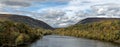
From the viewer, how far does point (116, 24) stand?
19788cm

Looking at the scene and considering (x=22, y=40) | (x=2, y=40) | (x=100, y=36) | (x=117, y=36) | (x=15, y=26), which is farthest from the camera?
(x=100, y=36)

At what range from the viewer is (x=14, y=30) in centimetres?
11931

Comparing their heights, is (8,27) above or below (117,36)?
above

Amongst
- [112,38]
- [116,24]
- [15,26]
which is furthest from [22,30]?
[116,24]

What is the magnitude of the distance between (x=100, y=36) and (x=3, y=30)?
306 ft

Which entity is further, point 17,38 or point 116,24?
point 116,24

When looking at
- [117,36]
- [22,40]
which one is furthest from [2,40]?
[117,36]

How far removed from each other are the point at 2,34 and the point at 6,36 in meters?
1.98

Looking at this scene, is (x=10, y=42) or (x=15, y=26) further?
(x=15, y=26)

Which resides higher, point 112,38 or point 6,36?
point 6,36

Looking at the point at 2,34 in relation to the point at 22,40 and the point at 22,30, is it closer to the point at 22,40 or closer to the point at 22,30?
the point at 22,40

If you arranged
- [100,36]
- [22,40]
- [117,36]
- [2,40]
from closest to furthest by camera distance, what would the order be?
[2,40]
[22,40]
[117,36]
[100,36]

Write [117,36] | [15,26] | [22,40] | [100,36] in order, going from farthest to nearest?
[100,36]
[117,36]
[15,26]
[22,40]

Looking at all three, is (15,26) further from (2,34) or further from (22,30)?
(2,34)
